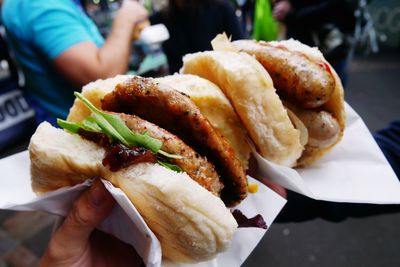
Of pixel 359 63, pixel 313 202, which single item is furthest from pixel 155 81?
pixel 359 63

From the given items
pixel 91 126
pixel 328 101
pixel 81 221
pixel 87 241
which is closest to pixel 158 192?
pixel 91 126

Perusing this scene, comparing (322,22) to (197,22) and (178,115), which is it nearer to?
(197,22)

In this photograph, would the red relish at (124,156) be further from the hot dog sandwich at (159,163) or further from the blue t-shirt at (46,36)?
the blue t-shirt at (46,36)

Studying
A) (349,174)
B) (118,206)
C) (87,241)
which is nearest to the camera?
(118,206)

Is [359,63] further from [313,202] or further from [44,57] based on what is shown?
[44,57]

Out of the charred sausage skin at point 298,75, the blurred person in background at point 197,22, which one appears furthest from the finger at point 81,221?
the blurred person in background at point 197,22
